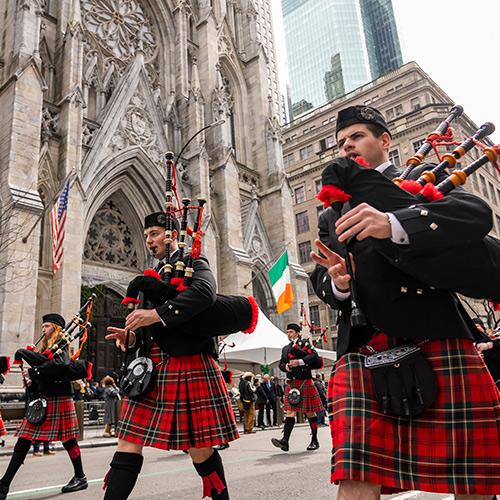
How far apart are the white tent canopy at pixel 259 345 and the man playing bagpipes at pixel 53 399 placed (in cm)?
1184

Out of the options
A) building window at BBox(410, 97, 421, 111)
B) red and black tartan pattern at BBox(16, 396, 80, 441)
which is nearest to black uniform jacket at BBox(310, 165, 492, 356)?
red and black tartan pattern at BBox(16, 396, 80, 441)

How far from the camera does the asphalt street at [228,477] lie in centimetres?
483

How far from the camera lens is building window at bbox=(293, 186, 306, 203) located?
47.8 metres

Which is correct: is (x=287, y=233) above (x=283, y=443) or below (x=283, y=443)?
above

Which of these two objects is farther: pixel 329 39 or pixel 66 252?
pixel 329 39

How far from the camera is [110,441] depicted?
42.2 feet

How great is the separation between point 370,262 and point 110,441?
12.6 m

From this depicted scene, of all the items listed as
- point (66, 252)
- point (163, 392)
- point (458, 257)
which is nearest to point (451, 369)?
point (458, 257)

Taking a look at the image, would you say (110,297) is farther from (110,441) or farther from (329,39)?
(329,39)

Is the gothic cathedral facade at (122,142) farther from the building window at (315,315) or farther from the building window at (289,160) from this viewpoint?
the building window at (289,160)

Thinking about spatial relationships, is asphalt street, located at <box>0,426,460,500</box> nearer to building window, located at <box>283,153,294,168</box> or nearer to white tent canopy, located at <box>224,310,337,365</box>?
white tent canopy, located at <box>224,310,337,365</box>

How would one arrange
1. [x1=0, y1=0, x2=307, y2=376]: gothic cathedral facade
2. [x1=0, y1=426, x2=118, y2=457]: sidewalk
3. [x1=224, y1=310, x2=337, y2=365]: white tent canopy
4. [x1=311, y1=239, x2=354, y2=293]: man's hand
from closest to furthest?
[x1=311, y1=239, x2=354, y2=293]: man's hand
[x1=0, y1=426, x2=118, y2=457]: sidewalk
[x1=0, y1=0, x2=307, y2=376]: gothic cathedral facade
[x1=224, y1=310, x2=337, y2=365]: white tent canopy

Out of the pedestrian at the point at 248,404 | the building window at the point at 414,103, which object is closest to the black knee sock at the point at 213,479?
the pedestrian at the point at 248,404

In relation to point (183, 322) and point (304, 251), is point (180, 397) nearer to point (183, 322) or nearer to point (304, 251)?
point (183, 322)
